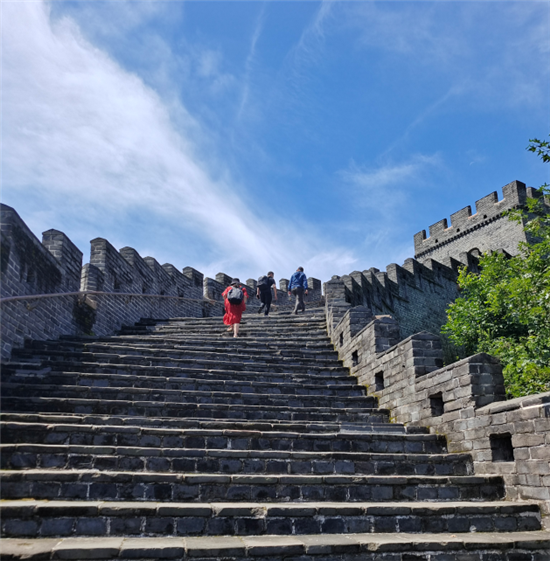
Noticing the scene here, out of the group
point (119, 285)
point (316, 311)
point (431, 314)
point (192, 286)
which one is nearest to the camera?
point (119, 285)

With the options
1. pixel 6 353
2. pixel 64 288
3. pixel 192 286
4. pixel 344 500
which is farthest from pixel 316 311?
pixel 344 500

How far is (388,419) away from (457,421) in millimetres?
1340

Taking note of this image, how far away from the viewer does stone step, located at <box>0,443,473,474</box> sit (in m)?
4.89

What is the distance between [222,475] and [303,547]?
1135mm

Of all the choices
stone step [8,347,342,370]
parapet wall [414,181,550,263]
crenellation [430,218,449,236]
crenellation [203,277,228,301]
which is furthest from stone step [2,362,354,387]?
crenellation [430,218,449,236]

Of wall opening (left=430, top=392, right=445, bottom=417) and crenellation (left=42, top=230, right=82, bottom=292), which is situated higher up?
crenellation (left=42, top=230, right=82, bottom=292)

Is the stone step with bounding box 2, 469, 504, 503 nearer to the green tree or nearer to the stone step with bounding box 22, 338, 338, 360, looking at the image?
the green tree

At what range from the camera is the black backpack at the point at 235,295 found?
1138cm

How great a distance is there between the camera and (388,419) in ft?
24.5

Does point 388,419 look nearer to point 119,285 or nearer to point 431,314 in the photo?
point 119,285

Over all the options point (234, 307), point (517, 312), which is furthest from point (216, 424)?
point (517, 312)

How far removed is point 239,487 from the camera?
487cm

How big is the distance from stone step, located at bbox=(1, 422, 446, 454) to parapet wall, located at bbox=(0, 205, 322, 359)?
222 cm

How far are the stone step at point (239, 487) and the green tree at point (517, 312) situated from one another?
3374mm
